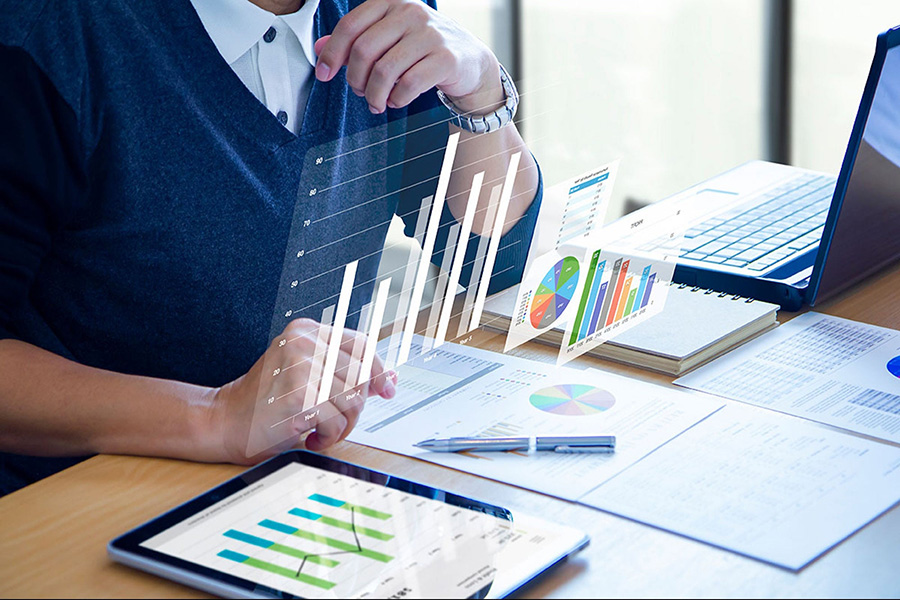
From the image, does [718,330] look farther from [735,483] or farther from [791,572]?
[791,572]

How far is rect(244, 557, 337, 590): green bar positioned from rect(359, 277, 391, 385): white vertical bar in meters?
0.25

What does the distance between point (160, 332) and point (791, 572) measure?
0.75 m

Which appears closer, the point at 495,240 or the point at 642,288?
the point at 495,240

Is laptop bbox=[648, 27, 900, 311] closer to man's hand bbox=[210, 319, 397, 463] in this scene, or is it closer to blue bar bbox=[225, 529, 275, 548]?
man's hand bbox=[210, 319, 397, 463]

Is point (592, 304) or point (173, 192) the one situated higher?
point (173, 192)

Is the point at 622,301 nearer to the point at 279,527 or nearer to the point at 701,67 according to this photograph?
the point at 279,527

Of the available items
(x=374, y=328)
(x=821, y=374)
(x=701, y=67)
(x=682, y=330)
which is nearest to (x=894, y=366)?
(x=821, y=374)

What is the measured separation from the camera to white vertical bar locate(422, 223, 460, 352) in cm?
103

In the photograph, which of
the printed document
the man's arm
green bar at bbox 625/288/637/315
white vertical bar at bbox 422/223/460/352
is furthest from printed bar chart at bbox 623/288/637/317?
the man's arm

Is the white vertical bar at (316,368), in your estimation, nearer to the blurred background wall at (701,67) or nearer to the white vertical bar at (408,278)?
Result: the white vertical bar at (408,278)

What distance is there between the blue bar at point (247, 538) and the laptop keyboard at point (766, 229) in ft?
2.46

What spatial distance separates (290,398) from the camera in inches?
37.0

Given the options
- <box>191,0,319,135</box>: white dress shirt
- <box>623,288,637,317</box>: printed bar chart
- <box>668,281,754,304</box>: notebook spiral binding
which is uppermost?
<box>191,0,319,135</box>: white dress shirt

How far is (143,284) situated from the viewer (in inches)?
46.9
